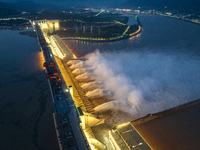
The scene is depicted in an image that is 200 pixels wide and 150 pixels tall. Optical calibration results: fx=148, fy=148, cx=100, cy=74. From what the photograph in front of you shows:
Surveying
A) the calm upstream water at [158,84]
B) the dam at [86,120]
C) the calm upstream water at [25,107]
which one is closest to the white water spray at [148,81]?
the calm upstream water at [158,84]

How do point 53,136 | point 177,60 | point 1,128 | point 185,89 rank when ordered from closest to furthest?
point 53,136 → point 1,128 → point 185,89 → point 177,60

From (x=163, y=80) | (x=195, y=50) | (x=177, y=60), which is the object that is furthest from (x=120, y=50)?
(x=195, y=50)

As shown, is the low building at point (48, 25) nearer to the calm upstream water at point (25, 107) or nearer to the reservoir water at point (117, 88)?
the reservoir water at point (117, 88)

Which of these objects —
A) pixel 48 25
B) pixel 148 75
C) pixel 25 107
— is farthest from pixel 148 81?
pixel 48 25

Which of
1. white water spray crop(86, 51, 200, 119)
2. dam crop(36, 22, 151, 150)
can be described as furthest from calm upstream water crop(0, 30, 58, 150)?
white water spray crop(86, 51, 200, 119)

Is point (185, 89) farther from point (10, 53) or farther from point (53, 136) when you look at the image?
point (10, 53)

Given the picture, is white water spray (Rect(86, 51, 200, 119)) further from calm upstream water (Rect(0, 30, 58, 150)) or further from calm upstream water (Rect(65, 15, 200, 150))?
calm upstream water (Rect(0, 30, 58, 150))

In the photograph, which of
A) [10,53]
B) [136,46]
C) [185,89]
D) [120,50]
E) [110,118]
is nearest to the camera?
[110,118]
